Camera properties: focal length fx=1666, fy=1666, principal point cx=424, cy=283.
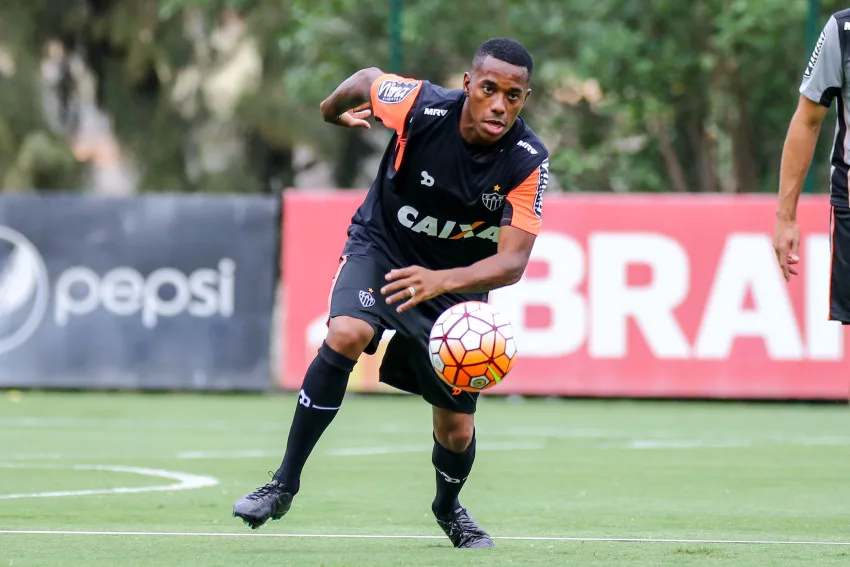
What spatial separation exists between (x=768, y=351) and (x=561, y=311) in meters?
2.18

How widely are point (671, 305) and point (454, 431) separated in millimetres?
10622

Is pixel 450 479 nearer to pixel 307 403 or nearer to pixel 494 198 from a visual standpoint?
pixel 307 403

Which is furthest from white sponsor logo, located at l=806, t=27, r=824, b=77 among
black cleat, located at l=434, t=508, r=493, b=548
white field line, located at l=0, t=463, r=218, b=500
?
white field line, located at l=0, t=463, r=218, b=500

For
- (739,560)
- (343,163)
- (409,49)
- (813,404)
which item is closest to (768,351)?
(813,404)

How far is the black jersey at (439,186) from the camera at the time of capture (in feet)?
22.3

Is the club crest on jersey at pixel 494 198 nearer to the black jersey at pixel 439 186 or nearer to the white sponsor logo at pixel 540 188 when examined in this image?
the black jersey at pixel 439 186

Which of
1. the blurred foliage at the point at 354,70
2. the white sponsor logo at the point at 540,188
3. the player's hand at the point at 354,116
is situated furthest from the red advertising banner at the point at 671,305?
the white sponsor logo at the point at 540,188

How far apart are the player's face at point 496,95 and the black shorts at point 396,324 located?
752 mm

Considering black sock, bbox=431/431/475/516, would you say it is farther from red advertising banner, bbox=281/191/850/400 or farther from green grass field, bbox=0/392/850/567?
red advertising banner, bbox=281/191/850/400

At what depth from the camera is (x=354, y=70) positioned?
24.6 metres

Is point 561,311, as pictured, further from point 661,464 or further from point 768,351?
point 661,464

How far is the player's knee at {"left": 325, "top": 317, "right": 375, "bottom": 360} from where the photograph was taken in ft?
21.8

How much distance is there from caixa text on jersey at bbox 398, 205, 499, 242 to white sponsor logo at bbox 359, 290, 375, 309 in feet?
1.22

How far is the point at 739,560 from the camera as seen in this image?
248 inches
